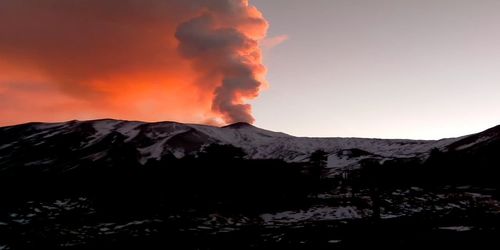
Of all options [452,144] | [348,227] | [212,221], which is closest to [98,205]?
[212,221]

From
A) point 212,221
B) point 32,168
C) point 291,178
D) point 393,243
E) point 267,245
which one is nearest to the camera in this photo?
point 393,243

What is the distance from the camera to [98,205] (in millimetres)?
124625

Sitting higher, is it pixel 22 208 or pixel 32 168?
pixel 32 168

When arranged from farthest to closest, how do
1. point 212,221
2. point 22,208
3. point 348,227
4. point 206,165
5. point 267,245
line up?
point 206,165, point 22,208, point 212,221, point 348,227, point 267,245

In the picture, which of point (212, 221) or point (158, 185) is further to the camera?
point (158, 185)

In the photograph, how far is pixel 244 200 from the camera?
4929 inches

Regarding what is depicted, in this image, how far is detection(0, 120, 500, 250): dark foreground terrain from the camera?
72.8 m

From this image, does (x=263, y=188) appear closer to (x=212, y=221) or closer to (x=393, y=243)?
(x=212, y=221)

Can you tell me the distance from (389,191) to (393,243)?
66.8 metres

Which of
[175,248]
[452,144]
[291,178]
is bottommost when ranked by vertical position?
[175,248]

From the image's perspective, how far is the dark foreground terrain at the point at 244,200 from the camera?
72.8 meters

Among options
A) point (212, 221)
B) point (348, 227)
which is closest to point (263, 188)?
point (212, 221)

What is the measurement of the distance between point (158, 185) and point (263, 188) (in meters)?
30.3

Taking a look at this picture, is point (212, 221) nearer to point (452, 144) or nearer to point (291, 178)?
point (291, 178)
